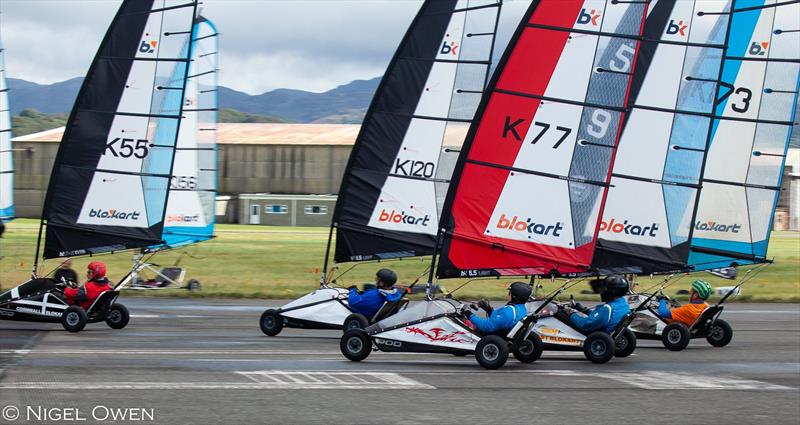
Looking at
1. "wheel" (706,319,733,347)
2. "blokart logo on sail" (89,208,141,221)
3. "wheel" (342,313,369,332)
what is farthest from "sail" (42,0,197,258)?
"wheel" (706,319,733,347)

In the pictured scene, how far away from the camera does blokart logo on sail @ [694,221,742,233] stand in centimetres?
2780

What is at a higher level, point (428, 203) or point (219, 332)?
point (428, 203)

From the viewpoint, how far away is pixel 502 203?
1873 centimetres

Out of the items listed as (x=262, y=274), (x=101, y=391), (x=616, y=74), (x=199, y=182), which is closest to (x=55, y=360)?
(x=101, y=391)

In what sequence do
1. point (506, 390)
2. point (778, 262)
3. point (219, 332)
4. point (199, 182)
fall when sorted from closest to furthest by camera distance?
point (506, 390) → point (219, 332) → point (199, 182) → point (778, 262)

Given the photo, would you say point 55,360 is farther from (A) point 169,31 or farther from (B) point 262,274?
(B) point 262,274

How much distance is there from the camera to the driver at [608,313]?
17094 mm

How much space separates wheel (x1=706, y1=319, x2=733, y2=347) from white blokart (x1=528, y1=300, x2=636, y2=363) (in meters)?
3.52

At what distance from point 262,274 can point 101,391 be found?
29.2m

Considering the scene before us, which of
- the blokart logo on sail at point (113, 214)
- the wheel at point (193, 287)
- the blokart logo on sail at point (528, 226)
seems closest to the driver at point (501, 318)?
the blokart logo on sail at point (528, 226)

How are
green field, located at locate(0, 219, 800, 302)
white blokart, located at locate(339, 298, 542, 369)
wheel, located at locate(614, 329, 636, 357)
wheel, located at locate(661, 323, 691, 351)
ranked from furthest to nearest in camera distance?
green field, located at locate(0, 219, 800, 302), wheel, located at locate(661, 323, 691, 351), wheel, located at locate(614, 329, 636, 357), white blokart, located at locate(339, 298, 542, 369)

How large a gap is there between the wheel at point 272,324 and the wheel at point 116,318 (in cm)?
282

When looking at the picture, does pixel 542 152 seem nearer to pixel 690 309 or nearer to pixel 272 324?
pixel 690 309

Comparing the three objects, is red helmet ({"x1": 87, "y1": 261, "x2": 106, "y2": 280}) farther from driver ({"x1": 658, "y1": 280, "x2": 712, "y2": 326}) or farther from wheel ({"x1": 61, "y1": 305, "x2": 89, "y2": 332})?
driver ({"x1": 658, "y1": 280, "x2": 712, "y2": 326})
